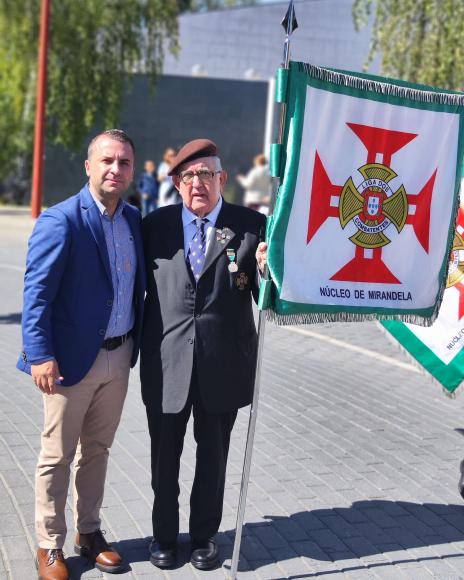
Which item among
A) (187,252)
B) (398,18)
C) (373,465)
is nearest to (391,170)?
(187,252)

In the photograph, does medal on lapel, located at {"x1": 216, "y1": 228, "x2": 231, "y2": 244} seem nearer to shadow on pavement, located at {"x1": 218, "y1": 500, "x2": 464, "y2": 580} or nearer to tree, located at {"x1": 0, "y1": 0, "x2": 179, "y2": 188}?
shadow on pavement, located at {"x1": 218, "y1": 500, "x2": 464, "y2": 580}

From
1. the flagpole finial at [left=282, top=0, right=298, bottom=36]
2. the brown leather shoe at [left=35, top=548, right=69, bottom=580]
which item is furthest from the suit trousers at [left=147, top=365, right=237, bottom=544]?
the flagpole finial at [left=282, top=0, right=298, bottom=36]

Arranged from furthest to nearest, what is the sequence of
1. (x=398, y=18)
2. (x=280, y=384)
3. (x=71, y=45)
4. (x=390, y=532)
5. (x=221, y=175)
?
1. (x=71, y=45)
2. (x=398, y=18)
3. (x=280, y=384)
4. (x=390, y=532)
5. (x=221, y=175)

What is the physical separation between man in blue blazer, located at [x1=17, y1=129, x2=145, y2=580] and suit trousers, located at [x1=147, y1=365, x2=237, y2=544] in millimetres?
236

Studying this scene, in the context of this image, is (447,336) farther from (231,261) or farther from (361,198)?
(231,261)

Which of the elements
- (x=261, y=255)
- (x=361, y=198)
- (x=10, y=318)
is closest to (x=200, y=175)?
(x=261, y=255)

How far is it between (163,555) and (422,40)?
12656mm

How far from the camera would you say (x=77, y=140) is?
24.3 meters

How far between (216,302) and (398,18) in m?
12.5

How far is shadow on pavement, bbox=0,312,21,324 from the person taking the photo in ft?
31.1

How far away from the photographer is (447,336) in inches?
201

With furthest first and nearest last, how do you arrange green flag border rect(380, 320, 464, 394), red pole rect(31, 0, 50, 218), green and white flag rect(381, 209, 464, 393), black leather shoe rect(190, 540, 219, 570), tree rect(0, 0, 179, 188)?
1. tree rect(0, 0, 179, 188)
2. red pole rect(31, 0, 50, 218)
3. green flag border rect(380, 320, 464, 394)
4. green and white flag rect(381, 209, 464, 393)
5. black leather shoe rect(190, 540, 219, 570)

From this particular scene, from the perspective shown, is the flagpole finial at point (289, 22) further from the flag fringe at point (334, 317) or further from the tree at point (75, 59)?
the tree at point (75, 59)

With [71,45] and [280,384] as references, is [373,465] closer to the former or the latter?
[280,384]
